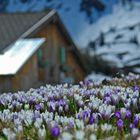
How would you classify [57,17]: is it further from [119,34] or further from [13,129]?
[13,129]

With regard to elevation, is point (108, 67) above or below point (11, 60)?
below

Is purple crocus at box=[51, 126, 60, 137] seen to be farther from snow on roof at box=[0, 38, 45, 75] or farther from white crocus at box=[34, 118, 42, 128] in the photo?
snow on roof at box=[0, 38, 45, 75]

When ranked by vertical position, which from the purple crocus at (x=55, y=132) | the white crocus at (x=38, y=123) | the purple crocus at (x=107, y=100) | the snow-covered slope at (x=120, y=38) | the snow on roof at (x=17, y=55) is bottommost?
the snow-covered slope at (x=120, y=38)

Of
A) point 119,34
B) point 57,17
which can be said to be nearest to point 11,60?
point 57,17

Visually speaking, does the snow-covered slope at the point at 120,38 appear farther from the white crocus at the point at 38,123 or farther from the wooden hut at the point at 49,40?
the white crocus at the point at 38,123

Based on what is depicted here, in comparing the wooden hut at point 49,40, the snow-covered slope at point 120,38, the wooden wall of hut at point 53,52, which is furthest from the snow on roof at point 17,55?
the snow-covered slope at point 120,38

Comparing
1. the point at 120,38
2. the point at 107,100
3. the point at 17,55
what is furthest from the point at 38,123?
the point at 120,38

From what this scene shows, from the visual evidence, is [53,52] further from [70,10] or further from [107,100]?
[107,100]

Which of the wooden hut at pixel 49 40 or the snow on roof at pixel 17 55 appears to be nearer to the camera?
the snow on roof at pixel 17 55
